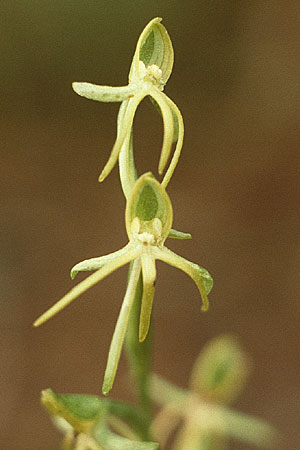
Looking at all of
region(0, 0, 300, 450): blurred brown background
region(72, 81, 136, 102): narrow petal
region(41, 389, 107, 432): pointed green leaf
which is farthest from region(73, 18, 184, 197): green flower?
region(0, 0, 300, 450): blurred brown background

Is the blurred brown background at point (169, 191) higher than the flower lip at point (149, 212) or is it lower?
higher

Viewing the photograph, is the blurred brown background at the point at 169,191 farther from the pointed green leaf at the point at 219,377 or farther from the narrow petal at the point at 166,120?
the narrow petal at the point at 166,120

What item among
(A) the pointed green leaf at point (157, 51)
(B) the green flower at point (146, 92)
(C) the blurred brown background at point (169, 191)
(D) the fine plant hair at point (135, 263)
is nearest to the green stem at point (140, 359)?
(D) the fine plant hair at point (135, 263)

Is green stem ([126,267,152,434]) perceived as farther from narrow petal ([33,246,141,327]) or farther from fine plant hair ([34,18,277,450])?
narrow petal ([33,246,141,327])

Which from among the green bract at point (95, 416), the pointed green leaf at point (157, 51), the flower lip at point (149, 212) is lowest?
the green bract at point (95, 416)

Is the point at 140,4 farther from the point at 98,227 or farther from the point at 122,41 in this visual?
the point at 98,227
